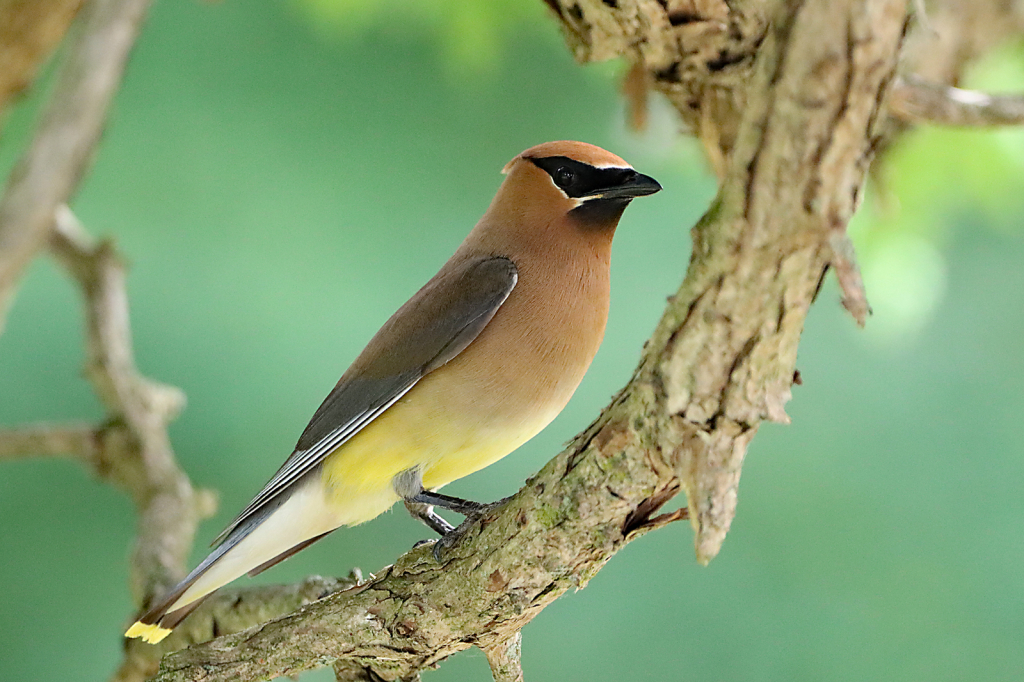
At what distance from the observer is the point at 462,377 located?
2854 mm

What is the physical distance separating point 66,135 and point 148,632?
1.67 metres

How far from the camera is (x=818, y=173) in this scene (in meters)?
1.63

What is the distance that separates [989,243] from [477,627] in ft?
18.0

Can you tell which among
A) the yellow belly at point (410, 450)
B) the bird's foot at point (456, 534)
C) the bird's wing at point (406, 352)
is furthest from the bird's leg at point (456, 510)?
the bird's wing at point (406, 352)

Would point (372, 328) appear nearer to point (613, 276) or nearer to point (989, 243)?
point (613, 276)

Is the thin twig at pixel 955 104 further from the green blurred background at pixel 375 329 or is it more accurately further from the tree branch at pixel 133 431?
the tree branch at pixel 133 431

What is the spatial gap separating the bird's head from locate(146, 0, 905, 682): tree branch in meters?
0.87

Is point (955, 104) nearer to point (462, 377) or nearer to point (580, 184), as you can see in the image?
point (580, 184)

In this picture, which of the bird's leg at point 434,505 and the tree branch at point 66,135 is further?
the tree branch at point 66,135

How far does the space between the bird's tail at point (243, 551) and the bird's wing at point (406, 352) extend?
0.04 meters

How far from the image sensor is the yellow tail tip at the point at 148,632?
3.04 meters

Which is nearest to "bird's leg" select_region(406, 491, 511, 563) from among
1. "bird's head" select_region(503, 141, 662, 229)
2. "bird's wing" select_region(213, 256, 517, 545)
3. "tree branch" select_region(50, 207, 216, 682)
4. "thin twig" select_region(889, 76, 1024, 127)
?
"bird's wing" select_region(213, 256, 517, 545)

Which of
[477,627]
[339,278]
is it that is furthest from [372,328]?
[477,627]

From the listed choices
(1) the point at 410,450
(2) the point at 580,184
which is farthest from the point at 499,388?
(2) the point at 580,184
